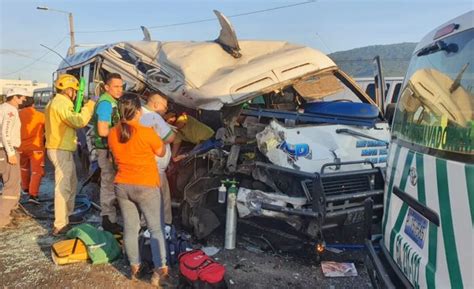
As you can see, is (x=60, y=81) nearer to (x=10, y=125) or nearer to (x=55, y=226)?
(x=10, y=125)

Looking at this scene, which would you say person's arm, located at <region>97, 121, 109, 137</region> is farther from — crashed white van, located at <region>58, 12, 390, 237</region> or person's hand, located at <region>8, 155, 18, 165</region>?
person's hand, located at <region>8, 155, 18, 165</region>

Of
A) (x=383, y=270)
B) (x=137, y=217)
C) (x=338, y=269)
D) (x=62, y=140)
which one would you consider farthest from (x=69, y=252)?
(x=383, y=270)

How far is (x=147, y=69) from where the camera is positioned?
584cm

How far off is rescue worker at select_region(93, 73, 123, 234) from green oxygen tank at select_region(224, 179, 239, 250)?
1411 mm

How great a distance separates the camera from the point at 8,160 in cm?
587

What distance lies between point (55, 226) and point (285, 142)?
3092mm

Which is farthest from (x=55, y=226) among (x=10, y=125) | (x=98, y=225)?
(x=10, y=125)

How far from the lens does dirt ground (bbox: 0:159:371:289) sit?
13.3ft

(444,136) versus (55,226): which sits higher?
(444,136)

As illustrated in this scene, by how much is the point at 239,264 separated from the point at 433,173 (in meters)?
2.74

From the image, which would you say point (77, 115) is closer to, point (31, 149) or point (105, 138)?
point (105, 138)

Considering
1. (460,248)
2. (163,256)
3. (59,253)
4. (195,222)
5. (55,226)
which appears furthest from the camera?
(55,226)

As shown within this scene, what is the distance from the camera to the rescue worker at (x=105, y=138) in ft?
15.6

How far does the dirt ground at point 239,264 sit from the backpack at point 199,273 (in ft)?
1.14
